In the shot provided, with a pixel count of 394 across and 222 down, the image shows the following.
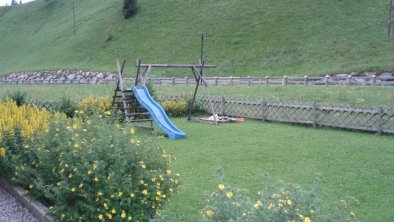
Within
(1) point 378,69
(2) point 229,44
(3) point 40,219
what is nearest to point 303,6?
(2) point 229,44

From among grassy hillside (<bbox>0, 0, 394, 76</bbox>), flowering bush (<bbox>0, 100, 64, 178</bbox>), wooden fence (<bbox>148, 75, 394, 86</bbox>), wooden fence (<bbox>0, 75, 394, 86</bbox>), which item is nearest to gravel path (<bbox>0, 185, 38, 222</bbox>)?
flowering bush (<bbox>0, 100, 64, 178</bbox>)

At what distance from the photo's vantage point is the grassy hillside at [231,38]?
44.2 meters

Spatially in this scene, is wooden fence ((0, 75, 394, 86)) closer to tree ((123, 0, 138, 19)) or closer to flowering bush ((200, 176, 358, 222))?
flowering bush ((200, 176, 358, 222))

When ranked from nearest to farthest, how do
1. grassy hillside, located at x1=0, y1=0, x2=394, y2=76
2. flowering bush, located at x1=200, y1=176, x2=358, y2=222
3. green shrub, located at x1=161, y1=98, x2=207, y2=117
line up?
flowering bush, located at x1=200, y1=176, x2=358, y2=222
green shrub, located at x1=161, y1=98, x2=207, y2=117
grassy hillside, located at x1=0, y1=0, x2=394, y2=76

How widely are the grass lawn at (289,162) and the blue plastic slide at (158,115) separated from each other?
0.49 metres

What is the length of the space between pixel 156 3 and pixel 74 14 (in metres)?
23.8

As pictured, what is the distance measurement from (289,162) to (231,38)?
4496 centimetres

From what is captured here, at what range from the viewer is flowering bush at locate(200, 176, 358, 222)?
370 centimetres

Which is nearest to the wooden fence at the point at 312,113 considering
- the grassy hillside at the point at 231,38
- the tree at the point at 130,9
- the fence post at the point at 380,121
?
the fence post at the point at 380,121

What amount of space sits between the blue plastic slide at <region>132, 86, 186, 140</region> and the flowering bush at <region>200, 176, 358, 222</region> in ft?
34.2

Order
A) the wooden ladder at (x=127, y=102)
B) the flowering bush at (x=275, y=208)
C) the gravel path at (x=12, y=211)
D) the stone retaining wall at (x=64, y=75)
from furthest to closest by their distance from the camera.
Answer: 1. the stone retaining wall at (x=64, y=75)
2. the wooden ladder at (x=127, y=102)
3. the gravel path at (x=12, y=211)
4. the flowering bush at (x=275, y=208)

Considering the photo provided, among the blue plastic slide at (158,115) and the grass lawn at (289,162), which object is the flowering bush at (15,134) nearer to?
the grass lawn at (289,162)

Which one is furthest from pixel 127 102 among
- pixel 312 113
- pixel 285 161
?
pixel 285 161

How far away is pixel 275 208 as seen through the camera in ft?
12.3
